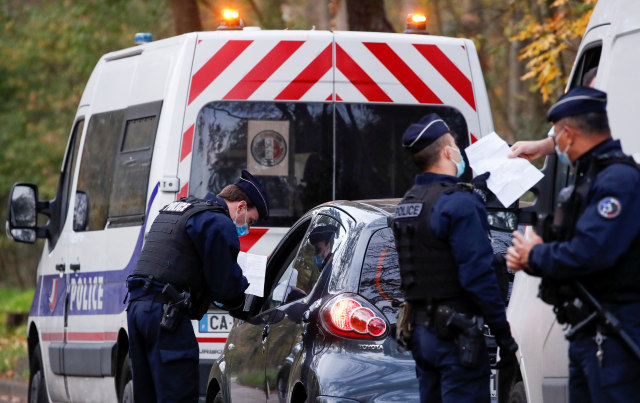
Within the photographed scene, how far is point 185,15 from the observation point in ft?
57.2

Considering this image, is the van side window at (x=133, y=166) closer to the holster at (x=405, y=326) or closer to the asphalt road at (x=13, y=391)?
the holster at (x=405, y=326)

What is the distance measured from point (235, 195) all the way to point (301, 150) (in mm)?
1620

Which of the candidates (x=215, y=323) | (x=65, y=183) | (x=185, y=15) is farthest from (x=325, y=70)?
(x=185, y=15)

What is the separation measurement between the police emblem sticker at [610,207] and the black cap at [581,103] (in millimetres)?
355

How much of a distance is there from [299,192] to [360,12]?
644 centimetres

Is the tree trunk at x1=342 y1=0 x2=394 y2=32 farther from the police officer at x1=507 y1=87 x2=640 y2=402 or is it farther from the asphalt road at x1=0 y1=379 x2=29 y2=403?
the police officer at x1=507 y1=87 x2=640 y2=402

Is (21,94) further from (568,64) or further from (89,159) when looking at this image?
(89,159)

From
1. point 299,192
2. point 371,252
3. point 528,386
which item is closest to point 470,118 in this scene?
point 299,192

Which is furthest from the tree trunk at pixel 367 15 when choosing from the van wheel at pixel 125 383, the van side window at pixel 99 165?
the van wheel at pixel 125 383

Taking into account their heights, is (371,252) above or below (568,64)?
below

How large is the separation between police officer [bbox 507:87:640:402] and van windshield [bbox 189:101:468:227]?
161 inches

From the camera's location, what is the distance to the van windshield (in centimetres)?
854

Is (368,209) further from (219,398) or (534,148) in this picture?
(219,398)

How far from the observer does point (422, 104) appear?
8.80 metres
